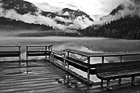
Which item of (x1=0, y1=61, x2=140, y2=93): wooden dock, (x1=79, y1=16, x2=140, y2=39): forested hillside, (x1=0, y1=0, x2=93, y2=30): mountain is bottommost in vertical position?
(x1=0, y1=61, x2=140, y2=93): wooden dock

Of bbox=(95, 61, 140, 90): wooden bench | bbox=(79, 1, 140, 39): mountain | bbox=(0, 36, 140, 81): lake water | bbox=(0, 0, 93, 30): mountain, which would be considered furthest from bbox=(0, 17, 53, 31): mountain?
bbox=(95, 61, 140, 90): wooden bench

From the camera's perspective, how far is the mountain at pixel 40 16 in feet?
33.7

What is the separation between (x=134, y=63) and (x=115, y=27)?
1038 centimetres

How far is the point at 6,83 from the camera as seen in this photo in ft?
10.1

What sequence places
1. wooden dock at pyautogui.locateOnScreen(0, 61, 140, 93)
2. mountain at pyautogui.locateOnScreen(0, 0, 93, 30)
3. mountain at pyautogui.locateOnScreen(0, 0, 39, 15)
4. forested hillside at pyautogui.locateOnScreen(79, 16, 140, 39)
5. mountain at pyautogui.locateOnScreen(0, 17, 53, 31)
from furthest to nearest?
forested hillside at pyautogui.locateOnScreen(79, 16, 140, 39), mountain at pyautogui.locateOnScreen(0, 0, 93, 30), mountain at pyautogui.locateOnScreen(0, 0, 39, 15), mountain at pyautogui.locateOnScreen(0, 17, 53, 31), wooden dock at pyautogui.locateOnScreen(0, 61, 140, 93)

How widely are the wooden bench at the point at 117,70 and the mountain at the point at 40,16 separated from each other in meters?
8.40

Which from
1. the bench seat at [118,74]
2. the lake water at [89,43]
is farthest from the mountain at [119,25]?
the bench seat at [118,74]

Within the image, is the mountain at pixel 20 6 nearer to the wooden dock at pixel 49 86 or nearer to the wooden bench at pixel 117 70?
the wooden dock at pixel 49 86

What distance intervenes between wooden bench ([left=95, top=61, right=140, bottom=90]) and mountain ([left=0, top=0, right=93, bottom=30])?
840 centimetres

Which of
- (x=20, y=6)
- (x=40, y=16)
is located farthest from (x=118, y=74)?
(x=40, y=16)

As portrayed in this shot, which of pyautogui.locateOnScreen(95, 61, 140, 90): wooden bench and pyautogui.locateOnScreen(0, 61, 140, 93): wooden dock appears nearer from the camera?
pyautogui.locateOnScreen(0, 61, 140, 93): wooden dock

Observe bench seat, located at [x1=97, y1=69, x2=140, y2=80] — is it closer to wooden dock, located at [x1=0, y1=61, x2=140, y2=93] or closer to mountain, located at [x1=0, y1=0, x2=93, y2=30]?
wooden dock, located at [x1=0, y1=61, x2=140, y2=93]

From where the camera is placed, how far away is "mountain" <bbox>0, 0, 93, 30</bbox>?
33.7 feet

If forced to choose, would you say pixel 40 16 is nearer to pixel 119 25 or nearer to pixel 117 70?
pixel 119 25
